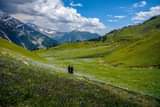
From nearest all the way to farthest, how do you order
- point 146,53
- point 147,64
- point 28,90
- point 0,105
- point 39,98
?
point 0,105 → point 39,98 → point 28,90 → point 147,64 → point 146,53

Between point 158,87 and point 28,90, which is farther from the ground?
point 28,90

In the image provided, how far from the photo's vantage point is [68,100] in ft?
78.5

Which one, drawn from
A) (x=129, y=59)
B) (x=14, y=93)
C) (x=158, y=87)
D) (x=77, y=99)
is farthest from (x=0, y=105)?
(x=129, y=59)

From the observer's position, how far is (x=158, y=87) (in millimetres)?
53250

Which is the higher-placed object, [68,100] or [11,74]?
[11,74]

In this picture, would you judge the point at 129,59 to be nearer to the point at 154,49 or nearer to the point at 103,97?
the point at 154,49

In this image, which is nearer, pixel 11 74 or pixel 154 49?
pixel 11 74

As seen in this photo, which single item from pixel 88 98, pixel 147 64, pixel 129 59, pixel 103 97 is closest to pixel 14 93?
pixel 88 98

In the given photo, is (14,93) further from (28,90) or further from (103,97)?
(103,97)

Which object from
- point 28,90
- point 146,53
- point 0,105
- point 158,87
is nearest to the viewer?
point 0,105

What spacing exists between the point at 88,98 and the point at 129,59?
9892 cm

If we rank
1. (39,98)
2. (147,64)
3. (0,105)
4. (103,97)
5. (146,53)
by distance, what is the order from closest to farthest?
(0,105) → (39,98) → (103,97) → (147,64) → (146,53)

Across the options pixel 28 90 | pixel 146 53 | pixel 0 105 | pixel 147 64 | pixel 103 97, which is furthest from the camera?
pixel 146 53

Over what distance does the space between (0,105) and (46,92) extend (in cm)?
541
